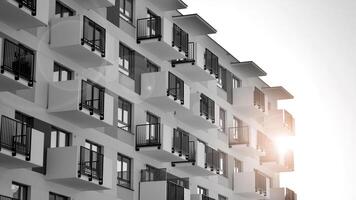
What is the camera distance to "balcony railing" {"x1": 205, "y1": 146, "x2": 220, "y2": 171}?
56594 millimetres

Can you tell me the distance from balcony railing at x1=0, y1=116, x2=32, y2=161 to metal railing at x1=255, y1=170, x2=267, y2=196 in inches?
1097

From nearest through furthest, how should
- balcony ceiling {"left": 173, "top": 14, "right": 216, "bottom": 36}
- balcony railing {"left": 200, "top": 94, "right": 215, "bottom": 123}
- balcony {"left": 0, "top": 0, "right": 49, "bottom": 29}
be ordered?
balcony {"left": 0, "top": 0, "right": 49, "bottom": 29}, balcony ceiling {"left": 173, "top": 14, "right": 216, "bottom": 36}, balcony railing {"left": 200, "top": 94, "right": 215, "bottom": 123}

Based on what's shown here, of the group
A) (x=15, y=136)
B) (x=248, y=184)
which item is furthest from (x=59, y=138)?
(x=248, y=184)

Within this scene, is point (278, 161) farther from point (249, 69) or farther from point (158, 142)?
point (158, 142)

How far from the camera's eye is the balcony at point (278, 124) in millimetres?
71062

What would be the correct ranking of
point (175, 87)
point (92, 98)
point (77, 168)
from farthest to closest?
point (175, 87) < point (92, 98) < point (77, 168)

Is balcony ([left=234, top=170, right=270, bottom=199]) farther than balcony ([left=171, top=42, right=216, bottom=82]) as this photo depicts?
Yes

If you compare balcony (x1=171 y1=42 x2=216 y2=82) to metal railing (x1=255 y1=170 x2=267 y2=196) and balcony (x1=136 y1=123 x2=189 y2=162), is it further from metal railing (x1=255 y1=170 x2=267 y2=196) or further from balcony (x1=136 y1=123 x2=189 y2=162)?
metal railing (x1=255 y1=170 x2=267 y2=196)

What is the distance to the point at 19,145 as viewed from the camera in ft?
124

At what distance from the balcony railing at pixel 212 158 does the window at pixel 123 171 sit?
8.18 metres

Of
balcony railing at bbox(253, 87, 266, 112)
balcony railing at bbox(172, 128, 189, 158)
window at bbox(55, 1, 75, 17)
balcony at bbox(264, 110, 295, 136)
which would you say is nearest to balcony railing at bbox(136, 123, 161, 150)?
balcony railing at bbox(172, 128, 189, 158)

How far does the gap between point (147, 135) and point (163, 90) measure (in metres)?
2.70

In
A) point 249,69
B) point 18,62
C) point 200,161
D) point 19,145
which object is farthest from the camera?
point 249,69

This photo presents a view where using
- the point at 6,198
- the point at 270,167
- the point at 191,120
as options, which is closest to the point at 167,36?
the point at 191,120
